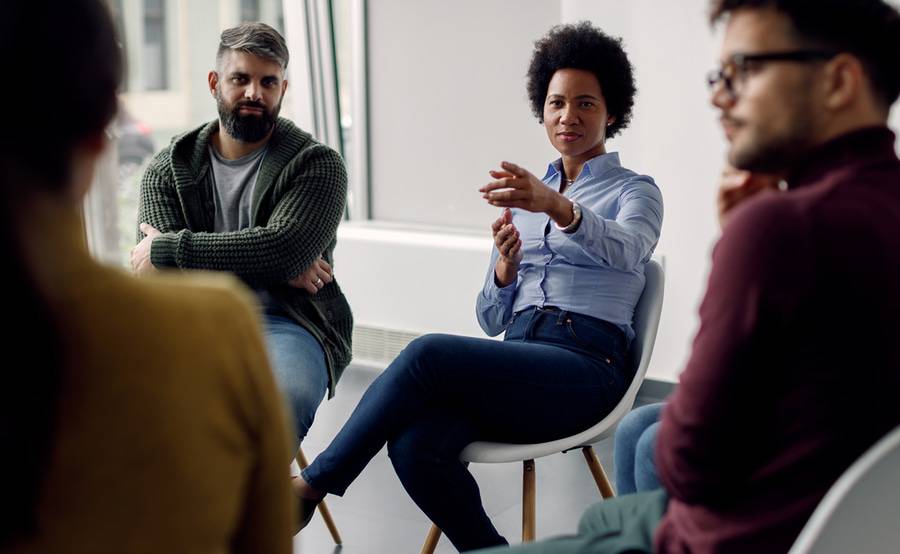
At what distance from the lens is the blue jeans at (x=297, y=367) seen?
2303 millimetres

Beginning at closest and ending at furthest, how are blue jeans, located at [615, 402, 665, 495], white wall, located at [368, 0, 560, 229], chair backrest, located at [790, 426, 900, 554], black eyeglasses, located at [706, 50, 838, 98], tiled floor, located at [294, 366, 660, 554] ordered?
1. chair backrest, located at [790, 426, 900, 554]
2. black eyeglasses, located at [706, 50, 838, 98]
3. blue jeans, located at [615, 402, 665, 495]
4. tiled floor, located at [294, 366, 660, 554]
5. white wall, located at [368, 0, 560, 229]

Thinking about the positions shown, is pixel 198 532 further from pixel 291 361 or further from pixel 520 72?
pixel 520 72

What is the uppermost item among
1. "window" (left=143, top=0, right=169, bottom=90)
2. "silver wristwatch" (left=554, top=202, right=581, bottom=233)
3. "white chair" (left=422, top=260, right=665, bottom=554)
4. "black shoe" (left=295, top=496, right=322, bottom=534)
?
"window" (left=143, top=0, right=169, bottom=90)

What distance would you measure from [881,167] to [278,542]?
2.76 feet

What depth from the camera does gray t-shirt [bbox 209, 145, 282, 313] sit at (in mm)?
2646

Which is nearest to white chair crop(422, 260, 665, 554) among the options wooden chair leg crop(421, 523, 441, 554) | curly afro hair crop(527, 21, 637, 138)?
wooden chair leg crop(421, 523, 441, 554)

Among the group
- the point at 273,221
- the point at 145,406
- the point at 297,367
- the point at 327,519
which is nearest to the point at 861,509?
the point at 145,406

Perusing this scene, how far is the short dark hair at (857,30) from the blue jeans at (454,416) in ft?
3.44

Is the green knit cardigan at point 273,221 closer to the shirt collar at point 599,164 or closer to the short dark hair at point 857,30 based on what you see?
the shirt collar at point 599,164

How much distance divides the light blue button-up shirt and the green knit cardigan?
0.43 metres

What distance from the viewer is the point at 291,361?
2379 millimetres

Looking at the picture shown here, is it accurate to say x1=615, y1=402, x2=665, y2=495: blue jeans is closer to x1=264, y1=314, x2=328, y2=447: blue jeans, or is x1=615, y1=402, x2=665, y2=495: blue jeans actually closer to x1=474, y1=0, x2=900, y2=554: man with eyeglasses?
x1=474, y1=0, x2=900, y2=554: man with eyeglasses

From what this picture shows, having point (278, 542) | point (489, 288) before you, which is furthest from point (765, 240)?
point (489, 288)

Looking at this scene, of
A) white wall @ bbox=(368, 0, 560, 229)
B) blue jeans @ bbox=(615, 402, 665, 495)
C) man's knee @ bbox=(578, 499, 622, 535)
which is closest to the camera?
man's knee @ bbox=(578, 499, 622, 535)
